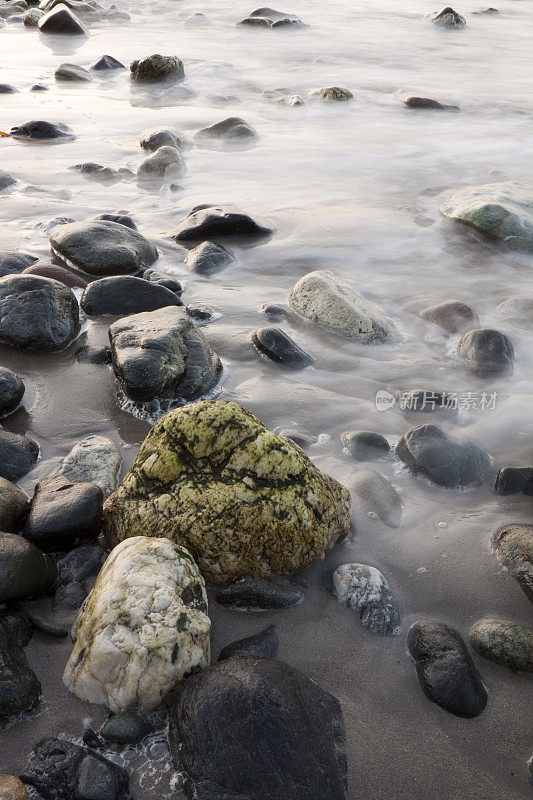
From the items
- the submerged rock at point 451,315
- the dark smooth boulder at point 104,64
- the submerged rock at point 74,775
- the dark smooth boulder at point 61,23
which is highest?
the dark smooth boulder at point 61,23

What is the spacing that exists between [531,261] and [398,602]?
146 inches

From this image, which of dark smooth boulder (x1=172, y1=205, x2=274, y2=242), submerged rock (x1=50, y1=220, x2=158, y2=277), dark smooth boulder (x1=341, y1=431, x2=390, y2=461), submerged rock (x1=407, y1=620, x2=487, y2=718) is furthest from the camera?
dark smooth boulder (x1=172, y1=205, x2=274, y2=242)

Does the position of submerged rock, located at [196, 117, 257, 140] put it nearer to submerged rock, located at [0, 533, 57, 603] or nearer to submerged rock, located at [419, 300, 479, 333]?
submerged rock, located at [419, 300, 479, 333]

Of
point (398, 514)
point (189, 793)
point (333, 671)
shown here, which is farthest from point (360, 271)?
point (189, 793)

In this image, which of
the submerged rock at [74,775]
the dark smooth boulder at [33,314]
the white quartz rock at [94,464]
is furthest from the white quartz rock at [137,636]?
the dark smooth boulder at [33,314]

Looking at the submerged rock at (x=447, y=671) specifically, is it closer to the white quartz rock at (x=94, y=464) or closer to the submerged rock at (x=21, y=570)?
the submerged rock at (x=21, y=570)

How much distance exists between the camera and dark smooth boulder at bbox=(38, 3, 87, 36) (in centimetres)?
1301

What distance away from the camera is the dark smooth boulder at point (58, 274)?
4316 millimetres

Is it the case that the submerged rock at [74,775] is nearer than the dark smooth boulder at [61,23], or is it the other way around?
the submerged rock at [74,775]

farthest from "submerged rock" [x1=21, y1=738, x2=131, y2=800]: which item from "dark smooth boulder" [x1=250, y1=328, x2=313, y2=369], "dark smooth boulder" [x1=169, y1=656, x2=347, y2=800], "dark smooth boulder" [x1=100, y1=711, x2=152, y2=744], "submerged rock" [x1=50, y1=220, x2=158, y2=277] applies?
"submerged rock" [x1=50, y1=220, x2=158, y2=277]

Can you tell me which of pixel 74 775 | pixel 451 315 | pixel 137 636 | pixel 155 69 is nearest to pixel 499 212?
pixel 451 315

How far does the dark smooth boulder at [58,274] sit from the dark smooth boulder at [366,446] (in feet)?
7.52

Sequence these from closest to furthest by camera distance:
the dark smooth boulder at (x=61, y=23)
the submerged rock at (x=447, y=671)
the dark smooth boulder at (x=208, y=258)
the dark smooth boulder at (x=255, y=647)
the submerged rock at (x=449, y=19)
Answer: the submerged rock at (x=447, y=671)
the dark smooth boulder at (x=255, y=647)
the dark smooth boulder at (x=208, y=258)
the dark smooth boulder at (x=61, y=23)
the submerged rock at (x=449, y=19)

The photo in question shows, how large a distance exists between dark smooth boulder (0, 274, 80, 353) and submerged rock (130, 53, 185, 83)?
764 centimetres
